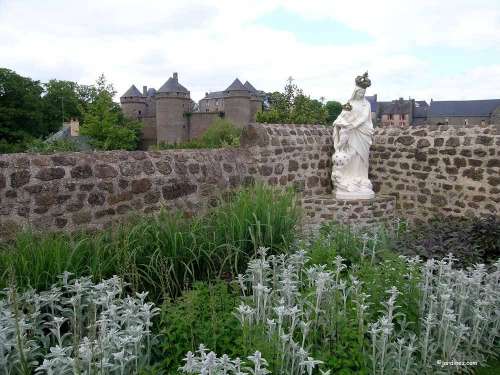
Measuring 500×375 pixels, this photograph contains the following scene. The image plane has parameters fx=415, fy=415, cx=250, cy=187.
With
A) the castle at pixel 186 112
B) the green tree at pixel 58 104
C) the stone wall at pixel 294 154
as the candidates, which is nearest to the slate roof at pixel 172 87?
the castle at pixel 186 112

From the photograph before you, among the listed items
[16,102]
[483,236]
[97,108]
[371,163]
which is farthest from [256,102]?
[483,236]

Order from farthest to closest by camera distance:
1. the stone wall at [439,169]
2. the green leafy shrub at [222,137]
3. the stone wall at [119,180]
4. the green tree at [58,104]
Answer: the green tree at [58,104]
the green leafy shrub at [222,137]
the stone wall at [439,169]
the stone wall at [119,180]

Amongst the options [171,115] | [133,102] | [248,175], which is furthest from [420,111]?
[248,175]

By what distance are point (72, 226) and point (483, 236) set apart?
4.44 meters

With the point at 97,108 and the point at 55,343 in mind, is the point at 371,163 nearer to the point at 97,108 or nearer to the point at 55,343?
the point at 55,343

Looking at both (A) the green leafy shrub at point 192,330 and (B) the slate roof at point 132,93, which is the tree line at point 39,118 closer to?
(B) the slate roof at point 132,93

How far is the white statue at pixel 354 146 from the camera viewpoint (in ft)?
23.2

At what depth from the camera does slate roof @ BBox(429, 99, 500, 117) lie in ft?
166

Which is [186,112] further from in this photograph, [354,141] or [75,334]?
[75,334]

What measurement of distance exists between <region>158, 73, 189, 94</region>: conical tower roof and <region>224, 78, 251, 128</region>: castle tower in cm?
514

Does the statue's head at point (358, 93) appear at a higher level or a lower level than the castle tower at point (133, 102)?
lower

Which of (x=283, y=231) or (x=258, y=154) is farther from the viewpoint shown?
(x=258, y=154)

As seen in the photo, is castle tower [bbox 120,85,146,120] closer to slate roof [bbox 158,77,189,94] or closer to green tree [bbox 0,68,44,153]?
slate roof [bbox 158,77,189,94]

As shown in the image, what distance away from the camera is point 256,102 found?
4703 centimetres
